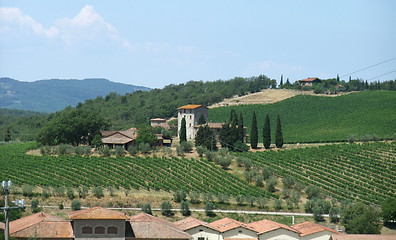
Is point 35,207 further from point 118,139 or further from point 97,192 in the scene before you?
point 118,139

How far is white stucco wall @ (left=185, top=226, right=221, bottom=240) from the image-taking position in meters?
59.1

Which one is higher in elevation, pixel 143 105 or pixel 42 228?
pixel 143 105

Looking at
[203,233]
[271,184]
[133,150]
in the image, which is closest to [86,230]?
[203,233]

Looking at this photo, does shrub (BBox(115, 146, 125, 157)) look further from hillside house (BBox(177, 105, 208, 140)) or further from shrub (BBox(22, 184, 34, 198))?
hillside house (BBox(177, 105, 208, 140))

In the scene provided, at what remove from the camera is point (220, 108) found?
144m

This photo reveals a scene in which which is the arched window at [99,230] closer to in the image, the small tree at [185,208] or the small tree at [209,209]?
the small tree at [185,208]

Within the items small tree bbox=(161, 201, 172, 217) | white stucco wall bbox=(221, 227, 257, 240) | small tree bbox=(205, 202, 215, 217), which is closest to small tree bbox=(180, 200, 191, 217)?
small tree bbox=(161, 201, 172, 217)

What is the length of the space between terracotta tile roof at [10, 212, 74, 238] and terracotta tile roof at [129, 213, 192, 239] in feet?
17.3

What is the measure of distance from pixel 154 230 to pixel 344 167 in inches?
1529

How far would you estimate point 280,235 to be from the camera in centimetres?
6019

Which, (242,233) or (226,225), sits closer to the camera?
(242,233)

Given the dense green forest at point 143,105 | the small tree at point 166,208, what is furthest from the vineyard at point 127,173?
the dense green forest at point 143,105

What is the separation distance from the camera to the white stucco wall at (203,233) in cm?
5909

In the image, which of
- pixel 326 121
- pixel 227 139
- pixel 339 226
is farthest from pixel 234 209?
pixel 326 121
